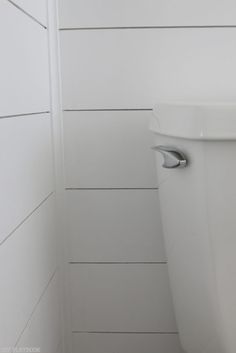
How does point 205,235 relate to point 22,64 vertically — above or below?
below

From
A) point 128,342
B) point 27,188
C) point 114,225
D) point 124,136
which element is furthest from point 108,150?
point 128,342

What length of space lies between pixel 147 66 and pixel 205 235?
1.52ft

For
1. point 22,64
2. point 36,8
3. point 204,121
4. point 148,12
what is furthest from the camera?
point 148,12

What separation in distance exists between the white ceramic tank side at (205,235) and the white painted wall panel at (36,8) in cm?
34

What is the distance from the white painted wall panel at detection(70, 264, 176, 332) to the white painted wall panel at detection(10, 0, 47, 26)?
593 mm

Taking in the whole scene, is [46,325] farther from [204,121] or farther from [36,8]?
[36,8]

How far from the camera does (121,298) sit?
1.04 meters

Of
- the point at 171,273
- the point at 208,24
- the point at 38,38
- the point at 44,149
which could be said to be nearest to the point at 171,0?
the point at 208,24

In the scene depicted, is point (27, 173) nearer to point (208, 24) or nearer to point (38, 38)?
point (38, 38)

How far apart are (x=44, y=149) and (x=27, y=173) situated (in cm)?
14

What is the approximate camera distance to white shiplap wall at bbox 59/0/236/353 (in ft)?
3.12

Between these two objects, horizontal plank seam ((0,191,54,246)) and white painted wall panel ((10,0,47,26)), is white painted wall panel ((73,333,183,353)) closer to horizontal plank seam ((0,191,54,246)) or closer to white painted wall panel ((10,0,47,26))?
horizontal plank seam ((0,191,54,246))

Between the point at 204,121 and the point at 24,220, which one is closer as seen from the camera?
the point at 204,121

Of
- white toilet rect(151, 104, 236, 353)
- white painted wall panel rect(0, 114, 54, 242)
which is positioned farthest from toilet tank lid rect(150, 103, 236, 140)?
white painted wall panel rect(0, 114, 54, 242)
